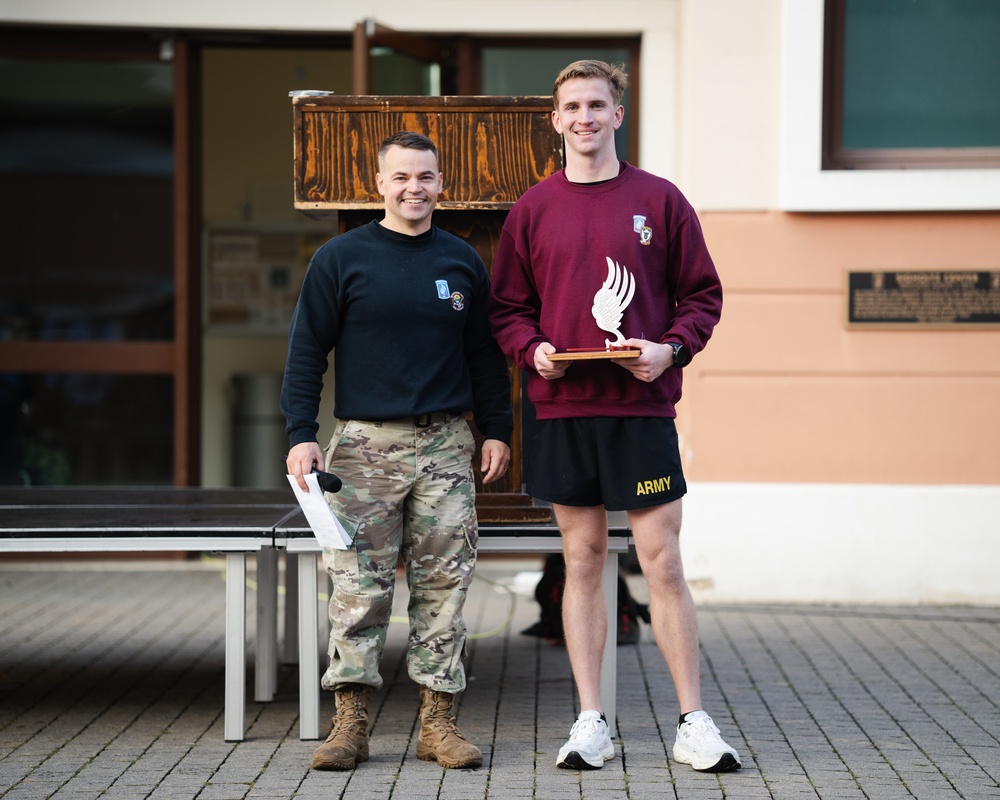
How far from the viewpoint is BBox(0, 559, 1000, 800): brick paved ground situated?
13.6 feet

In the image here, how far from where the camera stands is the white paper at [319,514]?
13.3 feet

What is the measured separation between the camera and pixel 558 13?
809cm

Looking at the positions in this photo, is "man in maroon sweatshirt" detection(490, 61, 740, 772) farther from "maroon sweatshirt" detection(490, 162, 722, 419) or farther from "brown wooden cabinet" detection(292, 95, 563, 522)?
"brown wooden cabinet" detection(292, 95, 563, 522)

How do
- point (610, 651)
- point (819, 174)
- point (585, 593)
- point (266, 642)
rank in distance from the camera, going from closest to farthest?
point (585, 593)
point (610, 651)
point (266, 642)
point (819, 174)

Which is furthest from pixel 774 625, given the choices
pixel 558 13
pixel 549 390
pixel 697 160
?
pixel 558 13

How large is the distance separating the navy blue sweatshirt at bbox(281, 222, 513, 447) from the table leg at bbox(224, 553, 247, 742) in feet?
2.15

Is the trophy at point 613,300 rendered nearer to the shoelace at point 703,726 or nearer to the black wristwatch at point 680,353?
the black wristwatch at point 680,353

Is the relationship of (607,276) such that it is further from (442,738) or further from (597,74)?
(442,738)

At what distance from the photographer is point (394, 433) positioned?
14.1 ft

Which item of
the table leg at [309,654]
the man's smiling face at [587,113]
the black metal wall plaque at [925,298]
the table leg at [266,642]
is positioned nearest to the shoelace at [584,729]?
the table leg at [309,654]

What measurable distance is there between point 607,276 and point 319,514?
44.8 inches

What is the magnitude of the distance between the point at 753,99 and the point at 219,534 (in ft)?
13.8

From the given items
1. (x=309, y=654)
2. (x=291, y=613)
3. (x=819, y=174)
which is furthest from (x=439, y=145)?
(x=819, y=174)

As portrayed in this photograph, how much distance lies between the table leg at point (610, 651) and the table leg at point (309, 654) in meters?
0.99
